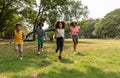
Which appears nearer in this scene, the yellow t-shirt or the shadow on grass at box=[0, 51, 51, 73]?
the shadow on grass at box=[0, 51, 51, 73]

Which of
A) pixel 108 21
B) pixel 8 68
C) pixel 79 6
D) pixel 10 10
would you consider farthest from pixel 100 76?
pixel 108 21

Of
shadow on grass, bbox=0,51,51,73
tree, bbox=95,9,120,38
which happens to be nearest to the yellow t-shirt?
shadow on grass, bbox=0,51,51,73

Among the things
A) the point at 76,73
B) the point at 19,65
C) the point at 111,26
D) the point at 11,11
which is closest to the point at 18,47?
the point at 19,65

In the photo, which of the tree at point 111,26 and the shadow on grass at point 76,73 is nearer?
the shadow on grass at point 76,73

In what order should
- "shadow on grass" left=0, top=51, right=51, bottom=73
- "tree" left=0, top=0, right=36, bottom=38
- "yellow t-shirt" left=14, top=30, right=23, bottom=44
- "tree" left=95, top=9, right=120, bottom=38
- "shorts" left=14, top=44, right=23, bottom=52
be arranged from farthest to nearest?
"tree" left=95, top=9, right=120, bottom=38 < "tree" left=0, top=0, right=36, bottom=38 < "yellow t-shirt" left=14, top=30, right=23, bottom=44 < "shorts" left=14, top=44, right=23, bottom=52 < "shadow on grass" left=0, top=51, right=51, bottom=73

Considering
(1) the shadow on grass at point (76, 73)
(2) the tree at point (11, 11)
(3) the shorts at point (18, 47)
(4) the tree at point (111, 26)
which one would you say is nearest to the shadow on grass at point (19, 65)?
(3) the shorts at point (18, 47)

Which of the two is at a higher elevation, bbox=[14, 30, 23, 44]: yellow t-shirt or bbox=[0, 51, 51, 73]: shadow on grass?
bbox=[14, 30, 23, 44]: yellow t-shirt

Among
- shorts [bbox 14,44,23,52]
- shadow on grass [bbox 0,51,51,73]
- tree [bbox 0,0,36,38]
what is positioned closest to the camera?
shadow on grass [bbox 0,51,51,73]

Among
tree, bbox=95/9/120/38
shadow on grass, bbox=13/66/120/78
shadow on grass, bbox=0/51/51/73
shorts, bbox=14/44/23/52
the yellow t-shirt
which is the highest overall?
tree, bbox=95/9/120/38

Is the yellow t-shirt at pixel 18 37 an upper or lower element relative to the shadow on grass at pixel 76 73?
upper

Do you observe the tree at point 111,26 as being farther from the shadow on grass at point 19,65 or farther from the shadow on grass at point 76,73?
the shadow on grass at point 76,73

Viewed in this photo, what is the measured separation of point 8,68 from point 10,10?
1061 inches

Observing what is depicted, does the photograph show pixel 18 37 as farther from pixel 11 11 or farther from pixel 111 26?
pixel 111 26

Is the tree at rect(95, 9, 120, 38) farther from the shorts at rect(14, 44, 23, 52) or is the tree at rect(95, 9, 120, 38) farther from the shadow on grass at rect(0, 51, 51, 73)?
the shadow on grass at rect(0, 51, 51, 73)
